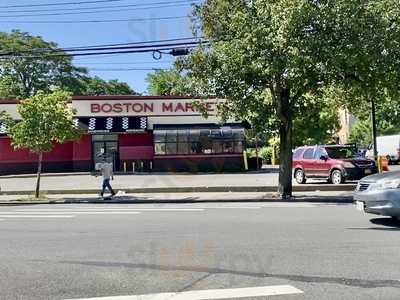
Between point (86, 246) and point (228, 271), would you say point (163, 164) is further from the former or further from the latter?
point (228, 271)

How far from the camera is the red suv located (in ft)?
81.2

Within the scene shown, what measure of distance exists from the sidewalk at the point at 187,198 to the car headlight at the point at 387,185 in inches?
290

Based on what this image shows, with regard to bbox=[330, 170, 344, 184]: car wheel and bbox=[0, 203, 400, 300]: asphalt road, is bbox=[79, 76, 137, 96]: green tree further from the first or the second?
bbox=[0, 203, 400, 300]: asphalt road

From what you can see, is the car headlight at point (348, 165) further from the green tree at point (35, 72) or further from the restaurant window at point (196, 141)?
the green tree at point (35, 72)

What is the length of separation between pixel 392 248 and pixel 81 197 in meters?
16.4

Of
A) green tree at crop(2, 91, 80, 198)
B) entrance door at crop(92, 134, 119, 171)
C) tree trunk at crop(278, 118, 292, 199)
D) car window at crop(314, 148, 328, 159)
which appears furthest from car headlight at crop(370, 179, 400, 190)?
entrance door at crop(92, 134, 119, 171)

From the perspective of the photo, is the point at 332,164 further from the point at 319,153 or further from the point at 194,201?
the point at 194,201

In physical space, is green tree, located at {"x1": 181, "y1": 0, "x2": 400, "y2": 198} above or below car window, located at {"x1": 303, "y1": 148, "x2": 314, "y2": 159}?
above

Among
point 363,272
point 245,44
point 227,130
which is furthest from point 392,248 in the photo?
point 227,130

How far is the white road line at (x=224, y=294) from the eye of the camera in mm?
6531

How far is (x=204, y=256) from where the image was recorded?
29.4 feet

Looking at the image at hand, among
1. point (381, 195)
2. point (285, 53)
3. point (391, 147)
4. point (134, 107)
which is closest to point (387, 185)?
point (381, 195)

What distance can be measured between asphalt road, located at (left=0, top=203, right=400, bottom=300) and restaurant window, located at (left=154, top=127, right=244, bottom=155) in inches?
931

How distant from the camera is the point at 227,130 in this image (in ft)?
126
